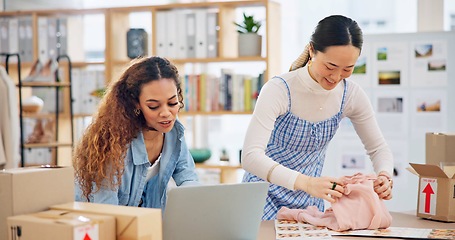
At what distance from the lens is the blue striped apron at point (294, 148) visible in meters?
2.33

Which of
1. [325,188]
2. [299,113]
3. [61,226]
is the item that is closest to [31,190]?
[61,226]

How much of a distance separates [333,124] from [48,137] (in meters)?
3.16

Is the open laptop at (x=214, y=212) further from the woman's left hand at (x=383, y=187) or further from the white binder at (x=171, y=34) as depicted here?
the white binder at (x=171, y=34)

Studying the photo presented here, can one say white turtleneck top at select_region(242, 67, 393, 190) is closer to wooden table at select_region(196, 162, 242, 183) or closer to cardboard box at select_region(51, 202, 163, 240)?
cardboard box at select_region(51, 202, 163, 240)

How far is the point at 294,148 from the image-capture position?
93.8 inches

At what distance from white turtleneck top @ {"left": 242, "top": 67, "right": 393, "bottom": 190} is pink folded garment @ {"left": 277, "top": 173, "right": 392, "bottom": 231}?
0.52 ft

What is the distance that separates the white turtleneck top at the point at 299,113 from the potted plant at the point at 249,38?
2.19 meters

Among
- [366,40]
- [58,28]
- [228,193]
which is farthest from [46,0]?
[228,193]

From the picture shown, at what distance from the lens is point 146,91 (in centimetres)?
215

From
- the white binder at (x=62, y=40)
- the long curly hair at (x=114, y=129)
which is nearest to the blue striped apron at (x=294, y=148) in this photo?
the long curly hair at (x=114, y=129)

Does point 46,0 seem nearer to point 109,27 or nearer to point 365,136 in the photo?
point 109,27

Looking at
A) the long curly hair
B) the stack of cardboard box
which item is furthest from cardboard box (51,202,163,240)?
the long curly hair

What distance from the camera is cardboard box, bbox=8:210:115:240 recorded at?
1312 mm

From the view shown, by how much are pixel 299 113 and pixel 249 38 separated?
2.30 meters
